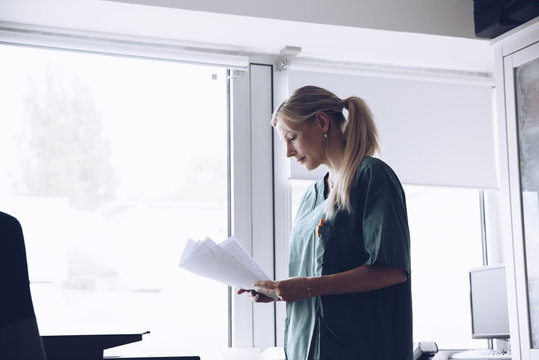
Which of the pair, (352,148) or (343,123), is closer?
(352,148)

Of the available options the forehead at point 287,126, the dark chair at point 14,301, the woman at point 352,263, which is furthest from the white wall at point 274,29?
the dark chair at point 14,301

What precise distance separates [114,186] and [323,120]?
1.34m

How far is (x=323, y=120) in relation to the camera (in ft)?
6.32

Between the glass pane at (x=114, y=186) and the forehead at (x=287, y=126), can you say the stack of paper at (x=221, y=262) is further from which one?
the glass pane at (x=114, y=186)

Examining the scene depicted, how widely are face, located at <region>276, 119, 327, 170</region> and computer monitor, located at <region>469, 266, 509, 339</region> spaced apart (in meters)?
1.51

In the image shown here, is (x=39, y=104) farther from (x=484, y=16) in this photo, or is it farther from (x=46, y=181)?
(x=484, y=16)

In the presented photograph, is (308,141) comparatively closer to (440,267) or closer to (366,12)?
(366,12)

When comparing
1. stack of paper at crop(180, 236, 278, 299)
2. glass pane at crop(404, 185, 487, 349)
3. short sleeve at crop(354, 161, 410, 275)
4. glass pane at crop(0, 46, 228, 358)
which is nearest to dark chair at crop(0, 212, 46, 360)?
stack of paper at crop(180, 236, 278, 299)

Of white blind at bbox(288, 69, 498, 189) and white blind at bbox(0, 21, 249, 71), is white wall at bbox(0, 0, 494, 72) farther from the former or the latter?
white blind at bbox(288, 69, 498, 189)

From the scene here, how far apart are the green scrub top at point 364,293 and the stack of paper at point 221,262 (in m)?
0.17

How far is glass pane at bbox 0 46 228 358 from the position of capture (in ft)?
9.34

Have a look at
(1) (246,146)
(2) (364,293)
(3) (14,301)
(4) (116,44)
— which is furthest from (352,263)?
(4) (116,44)

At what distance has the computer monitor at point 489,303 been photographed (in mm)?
3042

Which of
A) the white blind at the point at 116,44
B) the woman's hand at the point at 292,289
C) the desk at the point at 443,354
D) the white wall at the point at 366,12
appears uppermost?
the white wall at the point at 366,12
